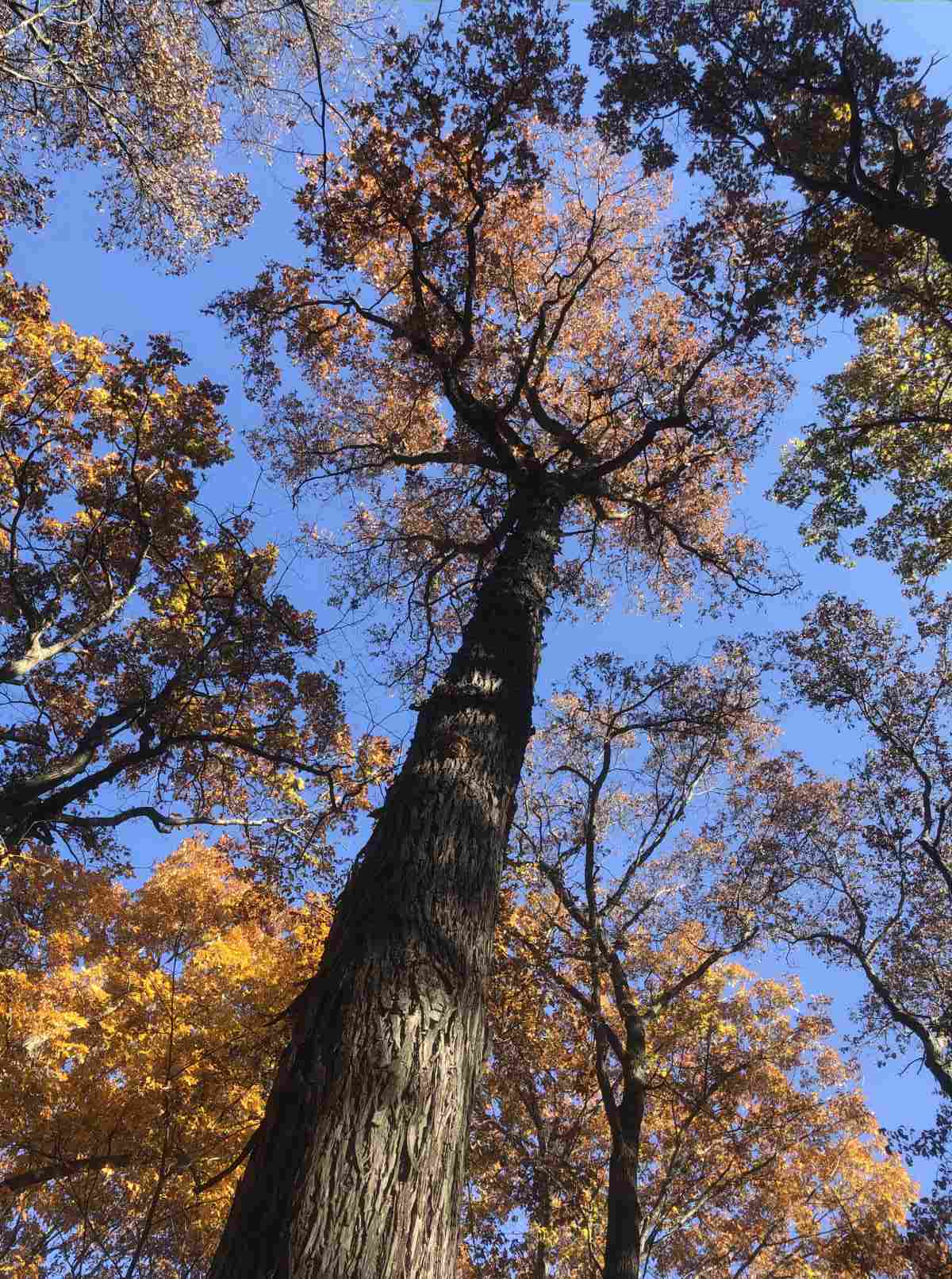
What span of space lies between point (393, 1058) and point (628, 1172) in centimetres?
617

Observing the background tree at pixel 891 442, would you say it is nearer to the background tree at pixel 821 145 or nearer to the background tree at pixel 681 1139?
the background tree at pixel 821 145

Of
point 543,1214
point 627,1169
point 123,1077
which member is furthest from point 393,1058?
point 123,1077

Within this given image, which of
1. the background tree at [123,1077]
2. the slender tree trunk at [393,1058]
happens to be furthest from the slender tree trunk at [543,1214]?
the slender tree trunk at [393,1058]

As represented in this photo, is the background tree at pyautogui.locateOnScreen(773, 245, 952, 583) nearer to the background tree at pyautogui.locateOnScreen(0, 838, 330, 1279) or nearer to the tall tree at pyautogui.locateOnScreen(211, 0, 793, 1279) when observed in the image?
the tall tree at pyautogui.locateOnScreen(211, 0, 793, 1279)

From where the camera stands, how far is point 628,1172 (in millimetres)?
6641

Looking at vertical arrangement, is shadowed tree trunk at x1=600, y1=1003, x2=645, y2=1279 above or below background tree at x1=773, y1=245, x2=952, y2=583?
below

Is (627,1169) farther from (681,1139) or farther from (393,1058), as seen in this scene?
(393,1058)

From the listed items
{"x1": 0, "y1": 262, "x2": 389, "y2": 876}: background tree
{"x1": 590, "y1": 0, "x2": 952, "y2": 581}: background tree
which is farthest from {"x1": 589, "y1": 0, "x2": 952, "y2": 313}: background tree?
{"x1": 0, "y1": 262, "x2": 389, "y2": 876}: background tree

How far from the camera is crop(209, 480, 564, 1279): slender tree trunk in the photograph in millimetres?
1695

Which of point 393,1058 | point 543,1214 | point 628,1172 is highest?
point 628,1172

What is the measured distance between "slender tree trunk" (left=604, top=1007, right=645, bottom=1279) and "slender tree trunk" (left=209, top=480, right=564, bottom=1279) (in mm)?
5480

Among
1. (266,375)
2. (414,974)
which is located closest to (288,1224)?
(414,974)

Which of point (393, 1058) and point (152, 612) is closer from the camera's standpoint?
point (393, 1058)

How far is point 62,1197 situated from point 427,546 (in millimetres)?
11562
